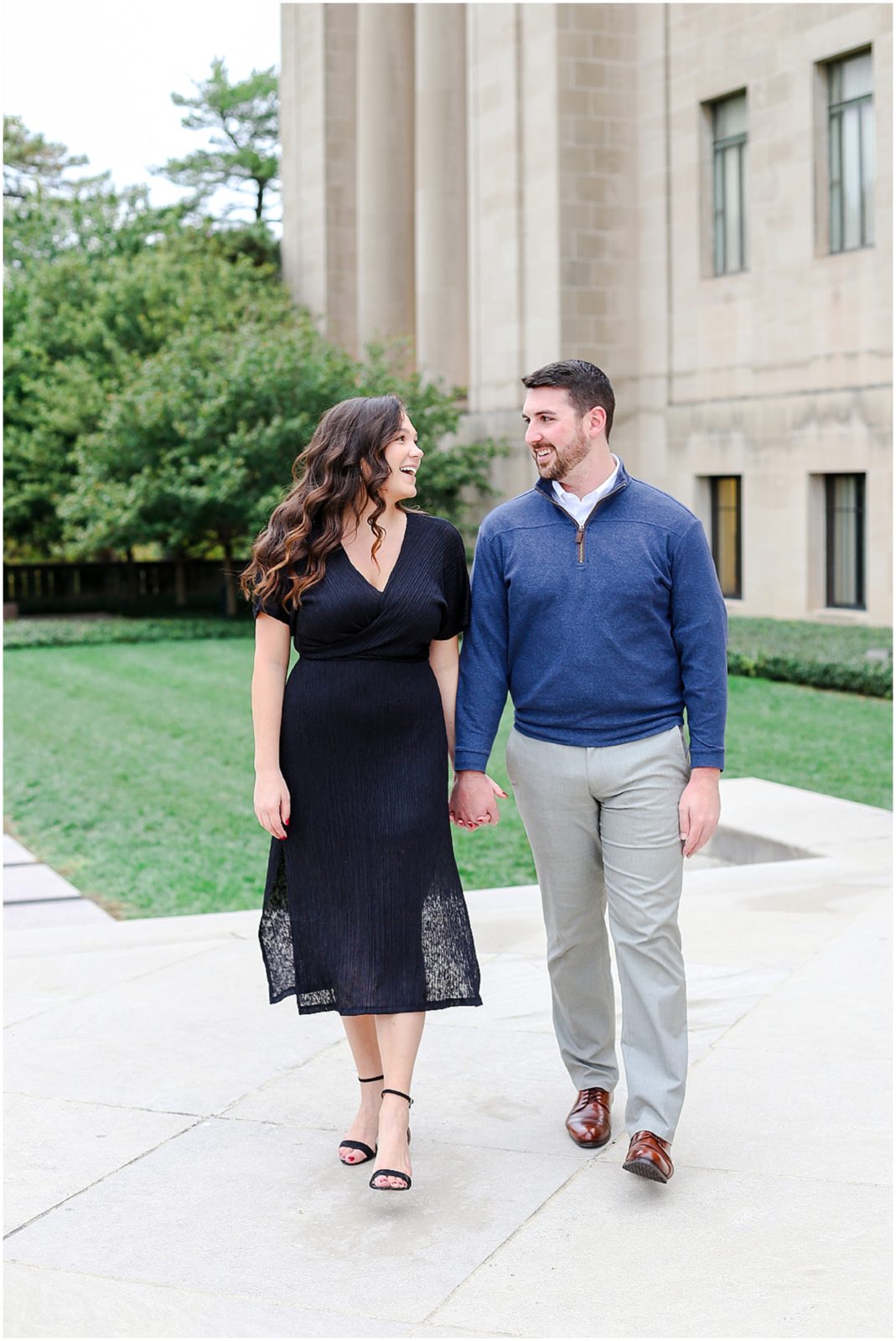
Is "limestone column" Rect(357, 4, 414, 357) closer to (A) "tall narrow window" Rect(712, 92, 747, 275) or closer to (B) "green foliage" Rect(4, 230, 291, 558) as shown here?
(B) "green foliage" Rect(4, 230, 291, 558)

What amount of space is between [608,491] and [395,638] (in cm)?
71

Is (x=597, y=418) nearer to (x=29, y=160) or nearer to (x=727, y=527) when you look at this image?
(x=727, y=527)

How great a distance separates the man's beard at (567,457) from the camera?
419cm

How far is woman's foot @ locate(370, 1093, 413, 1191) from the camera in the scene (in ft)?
13.1

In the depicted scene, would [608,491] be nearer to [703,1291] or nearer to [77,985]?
[703,1291]

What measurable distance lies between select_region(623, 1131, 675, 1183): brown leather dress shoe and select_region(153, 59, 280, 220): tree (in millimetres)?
45841

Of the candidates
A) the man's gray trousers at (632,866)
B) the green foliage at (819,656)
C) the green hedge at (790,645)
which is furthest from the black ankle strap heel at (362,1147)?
the green foliage at (819,656)

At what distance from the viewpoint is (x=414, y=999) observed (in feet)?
13.7

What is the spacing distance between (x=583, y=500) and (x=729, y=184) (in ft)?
67.0

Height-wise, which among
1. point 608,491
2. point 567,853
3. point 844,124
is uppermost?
point 844,124

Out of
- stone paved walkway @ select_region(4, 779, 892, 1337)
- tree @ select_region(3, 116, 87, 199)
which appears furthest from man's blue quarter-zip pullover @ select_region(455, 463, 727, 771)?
tree @ select_region(3, 116, 87, 199)

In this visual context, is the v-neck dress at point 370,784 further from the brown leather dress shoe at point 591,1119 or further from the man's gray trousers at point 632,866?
the brown leather dress shoe at point 591,1119

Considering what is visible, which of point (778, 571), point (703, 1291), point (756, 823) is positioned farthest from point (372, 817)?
point (778, 571)

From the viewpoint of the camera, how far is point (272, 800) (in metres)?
4.16
